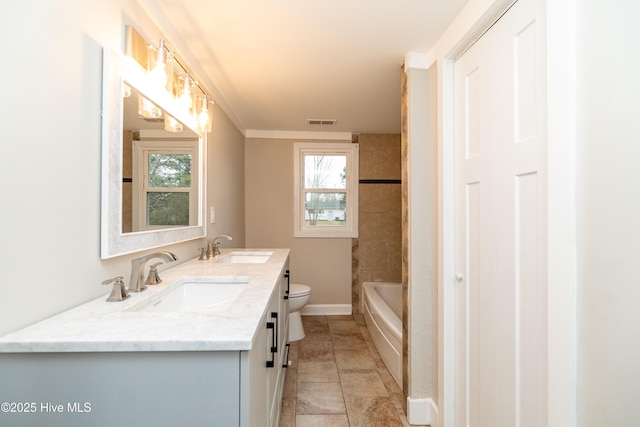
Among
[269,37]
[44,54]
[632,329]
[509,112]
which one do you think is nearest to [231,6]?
[269,37]

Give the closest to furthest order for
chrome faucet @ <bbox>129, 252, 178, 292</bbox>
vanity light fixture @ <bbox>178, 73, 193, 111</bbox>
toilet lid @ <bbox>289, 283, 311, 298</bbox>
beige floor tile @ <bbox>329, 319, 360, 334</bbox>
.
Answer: chrome faucet @ <bbox>129, 252, 178, 292</bbox> < vanity light fixture @ <bbox>178, 73, 193, 111</bbox> < toilet lid @ <bbox>289, 283, 311, 298</bbox> < beige floor tile @ <bbox>329, 319, 360, 334</bbox>

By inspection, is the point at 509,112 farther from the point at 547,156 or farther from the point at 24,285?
the point at 24,285

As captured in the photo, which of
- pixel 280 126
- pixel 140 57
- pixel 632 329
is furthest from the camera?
pixel 280 126

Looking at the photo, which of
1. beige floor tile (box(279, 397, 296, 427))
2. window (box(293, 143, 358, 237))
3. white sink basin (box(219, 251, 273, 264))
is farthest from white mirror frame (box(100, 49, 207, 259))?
window (box(293, 143, 358, 237))

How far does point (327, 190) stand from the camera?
12.0 feet

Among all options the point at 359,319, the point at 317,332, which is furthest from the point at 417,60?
the point at 359,319

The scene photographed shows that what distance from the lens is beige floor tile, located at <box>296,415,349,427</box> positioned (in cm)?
169

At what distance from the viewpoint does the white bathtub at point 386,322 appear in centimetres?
213

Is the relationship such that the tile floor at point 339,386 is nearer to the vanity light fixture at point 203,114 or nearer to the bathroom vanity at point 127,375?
the bathroom vanity at point 127,375

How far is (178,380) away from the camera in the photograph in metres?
0.70

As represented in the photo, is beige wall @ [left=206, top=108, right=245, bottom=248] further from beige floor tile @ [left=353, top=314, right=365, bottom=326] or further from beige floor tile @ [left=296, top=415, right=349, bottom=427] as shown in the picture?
beige floor tile @ [left=353, top=314, right=365, bottom=326]

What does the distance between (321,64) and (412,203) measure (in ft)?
3.57

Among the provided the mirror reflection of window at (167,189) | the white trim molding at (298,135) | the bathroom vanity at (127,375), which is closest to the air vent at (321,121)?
the white trim molding at (298,135)

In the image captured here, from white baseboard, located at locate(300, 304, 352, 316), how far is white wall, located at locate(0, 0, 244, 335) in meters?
2.72
